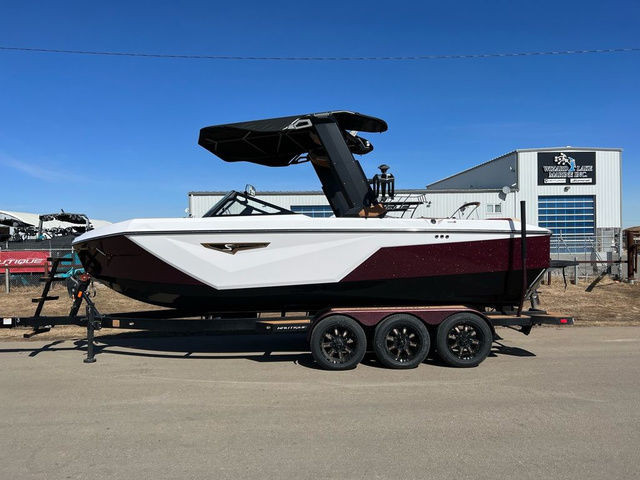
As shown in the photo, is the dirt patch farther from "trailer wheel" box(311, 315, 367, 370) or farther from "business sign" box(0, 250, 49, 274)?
"business sign" box(0, 250, 49, 274)

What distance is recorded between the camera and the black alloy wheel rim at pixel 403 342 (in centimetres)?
540

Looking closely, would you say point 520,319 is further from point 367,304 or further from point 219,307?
point 219,307

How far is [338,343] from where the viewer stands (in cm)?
537

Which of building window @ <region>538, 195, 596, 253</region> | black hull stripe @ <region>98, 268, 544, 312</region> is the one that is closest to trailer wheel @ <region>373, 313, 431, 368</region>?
black hull stripe @ <region>98, 268, 544, 312</region>

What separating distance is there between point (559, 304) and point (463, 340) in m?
6.79

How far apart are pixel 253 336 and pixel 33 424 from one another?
3.96 metres

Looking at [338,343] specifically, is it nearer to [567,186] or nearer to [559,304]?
[559,304]

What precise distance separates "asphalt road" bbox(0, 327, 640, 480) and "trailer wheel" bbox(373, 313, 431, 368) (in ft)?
0.58

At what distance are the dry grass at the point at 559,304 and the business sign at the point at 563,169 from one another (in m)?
13.5

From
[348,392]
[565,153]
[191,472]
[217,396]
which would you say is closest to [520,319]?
[348,392]

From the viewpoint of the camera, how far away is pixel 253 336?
754cm

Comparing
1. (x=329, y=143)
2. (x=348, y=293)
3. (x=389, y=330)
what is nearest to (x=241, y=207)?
(x=329, y=143)

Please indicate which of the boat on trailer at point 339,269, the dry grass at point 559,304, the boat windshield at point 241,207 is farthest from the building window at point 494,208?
the boat windshield at point 241,207

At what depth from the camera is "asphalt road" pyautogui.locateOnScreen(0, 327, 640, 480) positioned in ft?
9.89
